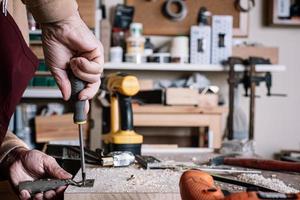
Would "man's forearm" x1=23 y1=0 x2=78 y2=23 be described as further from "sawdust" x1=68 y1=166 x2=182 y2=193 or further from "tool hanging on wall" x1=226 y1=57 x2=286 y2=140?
"tool hanging on wall" x1=226 y1=57 x2=286 y2=140

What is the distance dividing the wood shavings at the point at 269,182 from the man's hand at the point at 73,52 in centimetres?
35

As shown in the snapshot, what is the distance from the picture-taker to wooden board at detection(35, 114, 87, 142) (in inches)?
78.5

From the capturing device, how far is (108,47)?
2096 millimetres

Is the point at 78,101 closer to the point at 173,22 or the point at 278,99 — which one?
the point at 173,22

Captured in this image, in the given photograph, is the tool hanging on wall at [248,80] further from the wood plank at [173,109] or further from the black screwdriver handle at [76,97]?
the black screwdriver handle at [76,97]

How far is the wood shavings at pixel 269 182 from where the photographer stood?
0.76 metres

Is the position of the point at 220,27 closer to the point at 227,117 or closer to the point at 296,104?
the point at 227,117

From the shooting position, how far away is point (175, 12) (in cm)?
224

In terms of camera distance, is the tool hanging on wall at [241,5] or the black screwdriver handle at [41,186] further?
the tool hanging on wall at [241,5]

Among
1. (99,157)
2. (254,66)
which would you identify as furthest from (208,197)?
(254,66)

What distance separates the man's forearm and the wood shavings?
456 millimetres

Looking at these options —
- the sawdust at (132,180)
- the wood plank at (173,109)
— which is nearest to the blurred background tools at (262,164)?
the sawdust at (132,180)

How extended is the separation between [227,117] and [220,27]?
446 mm

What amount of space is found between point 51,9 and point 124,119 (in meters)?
0.53
